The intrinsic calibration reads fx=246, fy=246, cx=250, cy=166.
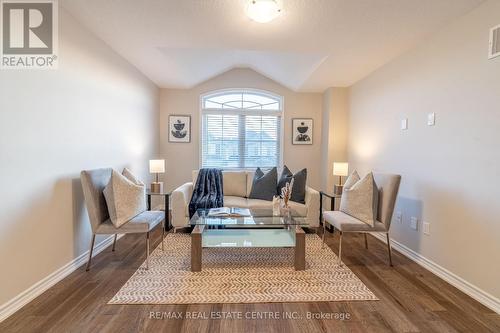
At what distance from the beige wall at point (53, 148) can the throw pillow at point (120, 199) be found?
353 mm

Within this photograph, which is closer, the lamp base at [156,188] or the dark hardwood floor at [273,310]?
the dark hardwood floor at [273,310]

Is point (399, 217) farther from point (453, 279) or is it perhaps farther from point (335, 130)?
point (335, 130)

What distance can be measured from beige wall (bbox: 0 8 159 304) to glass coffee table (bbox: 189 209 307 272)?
44.7 inches

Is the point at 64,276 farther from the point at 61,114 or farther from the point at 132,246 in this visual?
the point at 61,114

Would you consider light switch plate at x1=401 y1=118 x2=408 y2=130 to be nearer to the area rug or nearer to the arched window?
the area rug

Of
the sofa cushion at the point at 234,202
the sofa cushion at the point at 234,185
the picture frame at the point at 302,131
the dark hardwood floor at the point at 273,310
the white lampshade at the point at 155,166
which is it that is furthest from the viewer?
the picture frame at the point at 302,131

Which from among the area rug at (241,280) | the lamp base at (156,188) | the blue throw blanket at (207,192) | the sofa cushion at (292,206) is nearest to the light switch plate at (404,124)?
the sofa cushion at (292,206)

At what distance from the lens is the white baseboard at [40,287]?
5.43 feet

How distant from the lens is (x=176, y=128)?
4.57 meters

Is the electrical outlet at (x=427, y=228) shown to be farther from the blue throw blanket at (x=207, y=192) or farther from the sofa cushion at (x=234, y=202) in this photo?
the blue throw blanket at (x=207, y=192)

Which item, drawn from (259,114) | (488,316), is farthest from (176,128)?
(488,316)

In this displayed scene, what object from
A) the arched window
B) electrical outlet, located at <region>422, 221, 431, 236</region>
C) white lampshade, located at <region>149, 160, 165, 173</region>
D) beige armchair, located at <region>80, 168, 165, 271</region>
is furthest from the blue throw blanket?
electrical outlet, located at <region>422, 221, 431, 236</region>

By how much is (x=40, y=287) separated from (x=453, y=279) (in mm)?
3414

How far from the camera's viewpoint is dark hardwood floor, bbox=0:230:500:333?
1593 millimetres
